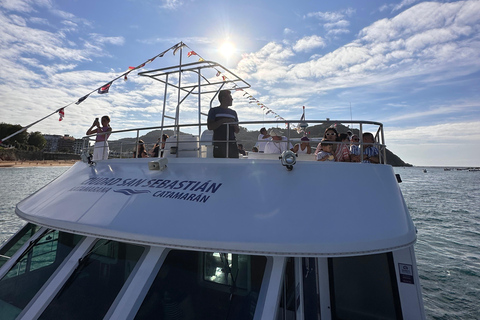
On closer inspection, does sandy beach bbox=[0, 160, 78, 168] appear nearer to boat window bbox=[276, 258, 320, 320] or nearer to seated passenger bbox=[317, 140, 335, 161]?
seated passenger bbox=[317, 140, 335, 161]

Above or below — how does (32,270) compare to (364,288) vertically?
above

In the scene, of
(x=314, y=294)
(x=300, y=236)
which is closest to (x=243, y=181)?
(x=300, y=236)

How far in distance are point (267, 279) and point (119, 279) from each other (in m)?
1.23

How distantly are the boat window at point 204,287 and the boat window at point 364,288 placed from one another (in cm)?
97

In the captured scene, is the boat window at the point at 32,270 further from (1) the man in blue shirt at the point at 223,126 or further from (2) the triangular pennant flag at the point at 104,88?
(2) the triangular pennant flag at the point at 104,88

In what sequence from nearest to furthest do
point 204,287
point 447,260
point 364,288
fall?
point 204,287 < point 364,288 < point 447,260

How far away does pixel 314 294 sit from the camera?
8.46 ft

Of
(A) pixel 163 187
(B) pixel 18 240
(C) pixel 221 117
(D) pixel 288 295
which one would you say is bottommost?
(D) pixel 288 295

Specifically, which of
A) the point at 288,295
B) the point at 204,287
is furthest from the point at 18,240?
the point at 288,295

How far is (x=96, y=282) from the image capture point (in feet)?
7.29

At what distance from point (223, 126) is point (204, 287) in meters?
2.15

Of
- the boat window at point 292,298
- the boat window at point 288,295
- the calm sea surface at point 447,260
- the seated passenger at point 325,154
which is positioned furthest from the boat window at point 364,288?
the calm sea surface at point 447,260

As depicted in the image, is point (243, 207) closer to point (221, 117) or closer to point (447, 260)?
point (221, 117)

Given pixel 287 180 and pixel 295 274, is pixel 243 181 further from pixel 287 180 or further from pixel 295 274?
pixel 295 274
